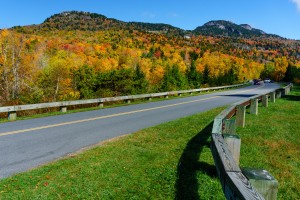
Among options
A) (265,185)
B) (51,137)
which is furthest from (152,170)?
(51,137)

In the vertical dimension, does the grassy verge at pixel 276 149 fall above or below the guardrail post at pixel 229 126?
below

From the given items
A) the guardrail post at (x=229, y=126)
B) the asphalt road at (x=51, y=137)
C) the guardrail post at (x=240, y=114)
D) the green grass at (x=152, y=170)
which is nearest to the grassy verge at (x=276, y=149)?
the green grass at (x=152, y=170)

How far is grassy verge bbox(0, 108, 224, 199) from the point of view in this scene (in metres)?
4.60

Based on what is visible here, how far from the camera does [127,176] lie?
535 cm

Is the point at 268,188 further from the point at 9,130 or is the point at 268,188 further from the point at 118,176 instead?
Result: the point at 9,130

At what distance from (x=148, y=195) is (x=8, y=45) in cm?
1971

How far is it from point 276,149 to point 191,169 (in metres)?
2.81

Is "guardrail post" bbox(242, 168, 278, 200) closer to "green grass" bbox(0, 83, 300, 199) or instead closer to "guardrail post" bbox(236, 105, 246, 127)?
"green grass" bbox(0, 83, 300, 199)

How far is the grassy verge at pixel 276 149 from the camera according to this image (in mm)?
5304

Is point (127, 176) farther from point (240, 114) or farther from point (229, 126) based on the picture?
point (240, 114)

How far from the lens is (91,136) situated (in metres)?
9.01

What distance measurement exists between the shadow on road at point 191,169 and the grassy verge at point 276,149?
903 mm

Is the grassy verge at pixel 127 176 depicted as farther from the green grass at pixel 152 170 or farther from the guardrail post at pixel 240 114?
the guardrail post at pixel 240 114

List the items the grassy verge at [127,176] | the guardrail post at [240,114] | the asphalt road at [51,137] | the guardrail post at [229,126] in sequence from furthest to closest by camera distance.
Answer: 1. the guardrail post at [240,114]
2. the asphalt road at [51,137]
3. the guardrail post at [229,126]
4. the grassy verge at [127,176]
